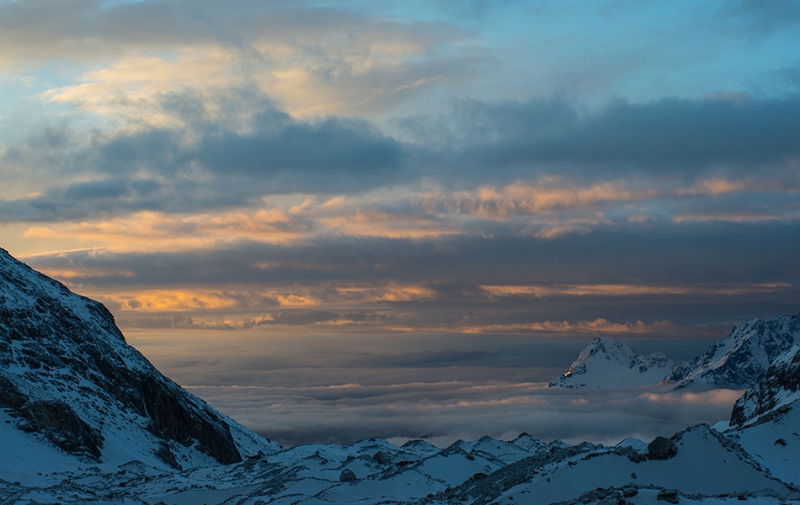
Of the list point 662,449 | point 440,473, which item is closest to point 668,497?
point 662,449

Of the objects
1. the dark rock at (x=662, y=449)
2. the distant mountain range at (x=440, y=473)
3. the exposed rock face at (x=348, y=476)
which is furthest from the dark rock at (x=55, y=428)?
the dark rock at (x=662, y=449)

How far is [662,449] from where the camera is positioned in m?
89.6

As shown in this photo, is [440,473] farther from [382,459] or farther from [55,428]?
[55,428]

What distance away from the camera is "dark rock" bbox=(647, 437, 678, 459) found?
89506 millimetres

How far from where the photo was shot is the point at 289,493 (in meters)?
134

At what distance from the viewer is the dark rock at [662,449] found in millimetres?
89506

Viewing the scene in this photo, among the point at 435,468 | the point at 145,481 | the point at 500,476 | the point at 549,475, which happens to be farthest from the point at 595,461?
the point at 145,481

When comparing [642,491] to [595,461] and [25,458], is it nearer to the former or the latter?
[595,461]

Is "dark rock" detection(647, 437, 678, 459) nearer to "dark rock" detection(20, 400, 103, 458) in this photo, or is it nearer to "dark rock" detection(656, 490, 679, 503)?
"dark rock" detection(656, 490, 679, 503)

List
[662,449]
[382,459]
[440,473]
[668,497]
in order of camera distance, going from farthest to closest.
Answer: [382,459] → [440,473] → [662,449] → [668,497]

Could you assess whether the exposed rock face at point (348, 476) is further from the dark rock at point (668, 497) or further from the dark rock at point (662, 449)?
the dark rock at point (668, 497)

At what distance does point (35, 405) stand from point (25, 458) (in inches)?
989

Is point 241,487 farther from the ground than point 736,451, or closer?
closer

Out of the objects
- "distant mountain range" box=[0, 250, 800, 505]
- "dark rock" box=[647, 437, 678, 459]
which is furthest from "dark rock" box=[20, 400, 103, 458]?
"dark rock" box=[647, 437, 678, 459]
